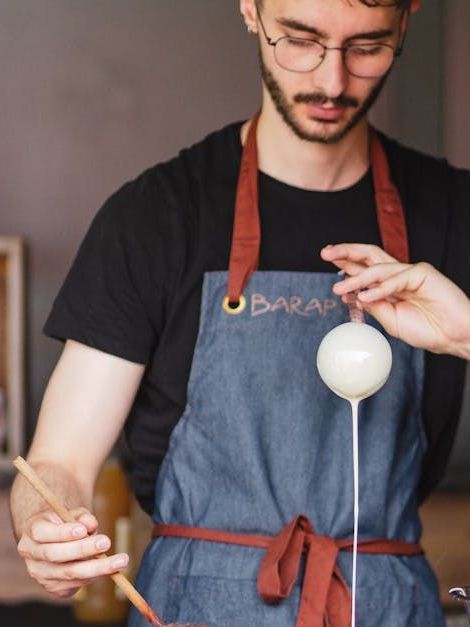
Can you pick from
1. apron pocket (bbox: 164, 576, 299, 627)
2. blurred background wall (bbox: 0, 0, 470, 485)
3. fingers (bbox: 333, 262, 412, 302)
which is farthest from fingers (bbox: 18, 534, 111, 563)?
blurred background wall (bbox: 0, 0, 470, 485)

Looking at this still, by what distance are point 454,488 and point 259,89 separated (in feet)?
4.22

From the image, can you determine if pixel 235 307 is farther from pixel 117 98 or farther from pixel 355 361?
pixel 117 98

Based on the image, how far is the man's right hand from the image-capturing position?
178 centimetres

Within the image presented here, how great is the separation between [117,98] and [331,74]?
5.57 feet

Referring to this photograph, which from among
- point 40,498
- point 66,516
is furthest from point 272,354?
point 66,516

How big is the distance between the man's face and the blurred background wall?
152 centimetres

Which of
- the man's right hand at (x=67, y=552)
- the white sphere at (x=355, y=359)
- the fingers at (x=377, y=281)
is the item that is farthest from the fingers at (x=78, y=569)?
the fingers at (x=377, y=281)

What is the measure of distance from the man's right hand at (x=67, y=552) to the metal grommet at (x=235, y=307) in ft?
1.77

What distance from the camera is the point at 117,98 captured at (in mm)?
3850

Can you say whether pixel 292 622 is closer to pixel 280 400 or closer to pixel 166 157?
pixel 280 400

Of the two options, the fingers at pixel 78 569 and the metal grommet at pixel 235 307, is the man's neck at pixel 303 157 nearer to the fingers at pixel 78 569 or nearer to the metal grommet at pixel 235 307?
the metal grommet at pixel 235 307

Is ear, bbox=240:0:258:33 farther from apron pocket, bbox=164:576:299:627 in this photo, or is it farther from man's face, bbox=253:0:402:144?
apron pocket, bbox=164:576:299:627

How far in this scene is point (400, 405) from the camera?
236 centimetres

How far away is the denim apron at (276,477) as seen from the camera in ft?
7.25
